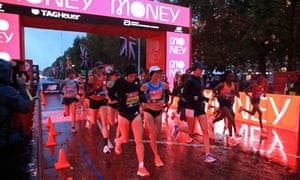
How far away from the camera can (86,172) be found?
190 inches

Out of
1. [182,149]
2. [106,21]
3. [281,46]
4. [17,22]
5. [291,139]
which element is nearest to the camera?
[182,149]

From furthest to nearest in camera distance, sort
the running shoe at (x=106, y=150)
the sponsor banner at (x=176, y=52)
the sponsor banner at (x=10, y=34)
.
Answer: the sponsor banner at (x=176, y=52) → the sponsor banner at (x=10, y=34) → the running shoe at (x=106, y=150)

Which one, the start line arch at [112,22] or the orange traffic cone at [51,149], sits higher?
the start line arch at [112,22]

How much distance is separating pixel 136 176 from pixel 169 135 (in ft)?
11.4

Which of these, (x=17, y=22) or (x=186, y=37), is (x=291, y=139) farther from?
(x=17, y=22)

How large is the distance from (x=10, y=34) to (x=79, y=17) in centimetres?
312

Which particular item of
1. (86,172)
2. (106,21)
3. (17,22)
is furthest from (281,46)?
(86,172)

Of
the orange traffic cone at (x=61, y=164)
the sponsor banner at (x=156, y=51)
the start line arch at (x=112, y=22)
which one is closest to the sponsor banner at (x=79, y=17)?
the start line arch at (x=112, y=22)

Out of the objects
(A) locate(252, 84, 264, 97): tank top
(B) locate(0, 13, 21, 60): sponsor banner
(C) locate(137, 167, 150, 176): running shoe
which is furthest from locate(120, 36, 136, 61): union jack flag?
(C) locate(137, 167, 150, 176): running shoe

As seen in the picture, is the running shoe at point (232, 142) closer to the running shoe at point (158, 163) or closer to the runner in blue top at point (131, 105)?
Answer: the running shoe at point (158, 163)

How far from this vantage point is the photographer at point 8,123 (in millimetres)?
2494

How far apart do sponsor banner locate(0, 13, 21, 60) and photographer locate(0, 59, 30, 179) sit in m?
9.41

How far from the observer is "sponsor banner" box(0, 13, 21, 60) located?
10750 mm

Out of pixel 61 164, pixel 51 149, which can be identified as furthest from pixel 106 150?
pixel 51 149
